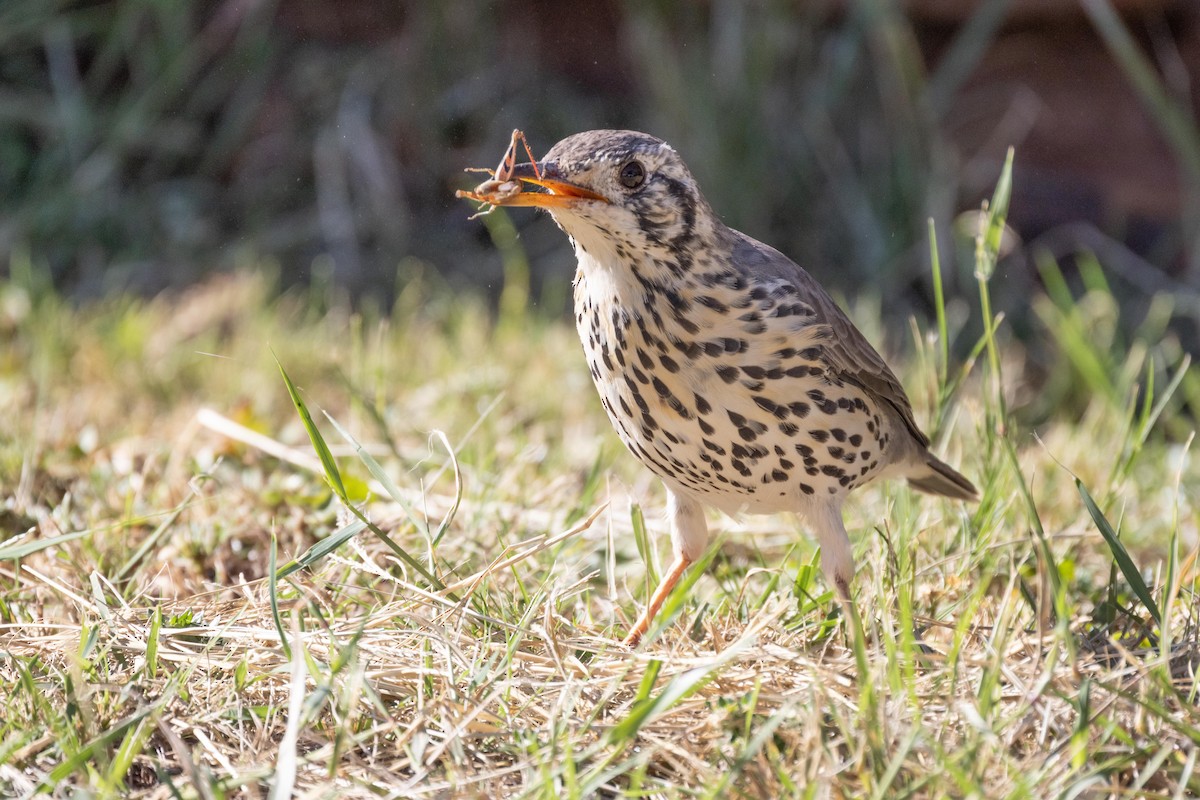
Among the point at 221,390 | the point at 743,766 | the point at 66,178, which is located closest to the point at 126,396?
the point at 221,390

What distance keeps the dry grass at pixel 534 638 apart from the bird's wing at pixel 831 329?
0.84ft

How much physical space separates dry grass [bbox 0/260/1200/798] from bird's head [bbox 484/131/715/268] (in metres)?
0.65

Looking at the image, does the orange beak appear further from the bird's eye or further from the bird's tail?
the bird's tail

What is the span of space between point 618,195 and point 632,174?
66 mm

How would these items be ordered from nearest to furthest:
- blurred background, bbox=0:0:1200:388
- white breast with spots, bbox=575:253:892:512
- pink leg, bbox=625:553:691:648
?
1. pink leg, bbox=625:553:691:648
2. white breast with spots, bbox=575:253:892:512
3. blurred background, bbox=0:0:1200:388

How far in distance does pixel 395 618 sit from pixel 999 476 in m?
1.75

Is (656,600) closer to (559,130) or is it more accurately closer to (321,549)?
(321,549)

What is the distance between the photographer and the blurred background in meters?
6.96

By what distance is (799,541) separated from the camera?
3.93 metres

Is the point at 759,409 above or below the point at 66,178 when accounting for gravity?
above

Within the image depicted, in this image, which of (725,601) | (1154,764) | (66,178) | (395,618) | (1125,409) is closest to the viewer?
(1154,764)

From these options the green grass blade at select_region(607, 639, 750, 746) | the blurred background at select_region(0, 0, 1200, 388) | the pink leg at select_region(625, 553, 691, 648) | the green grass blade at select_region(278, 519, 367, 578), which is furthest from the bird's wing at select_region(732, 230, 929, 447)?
the blurred background at select_region(0, 0, 1200, 388)

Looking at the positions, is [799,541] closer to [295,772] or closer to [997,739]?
[997,739]

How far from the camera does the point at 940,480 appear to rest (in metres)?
4.07
